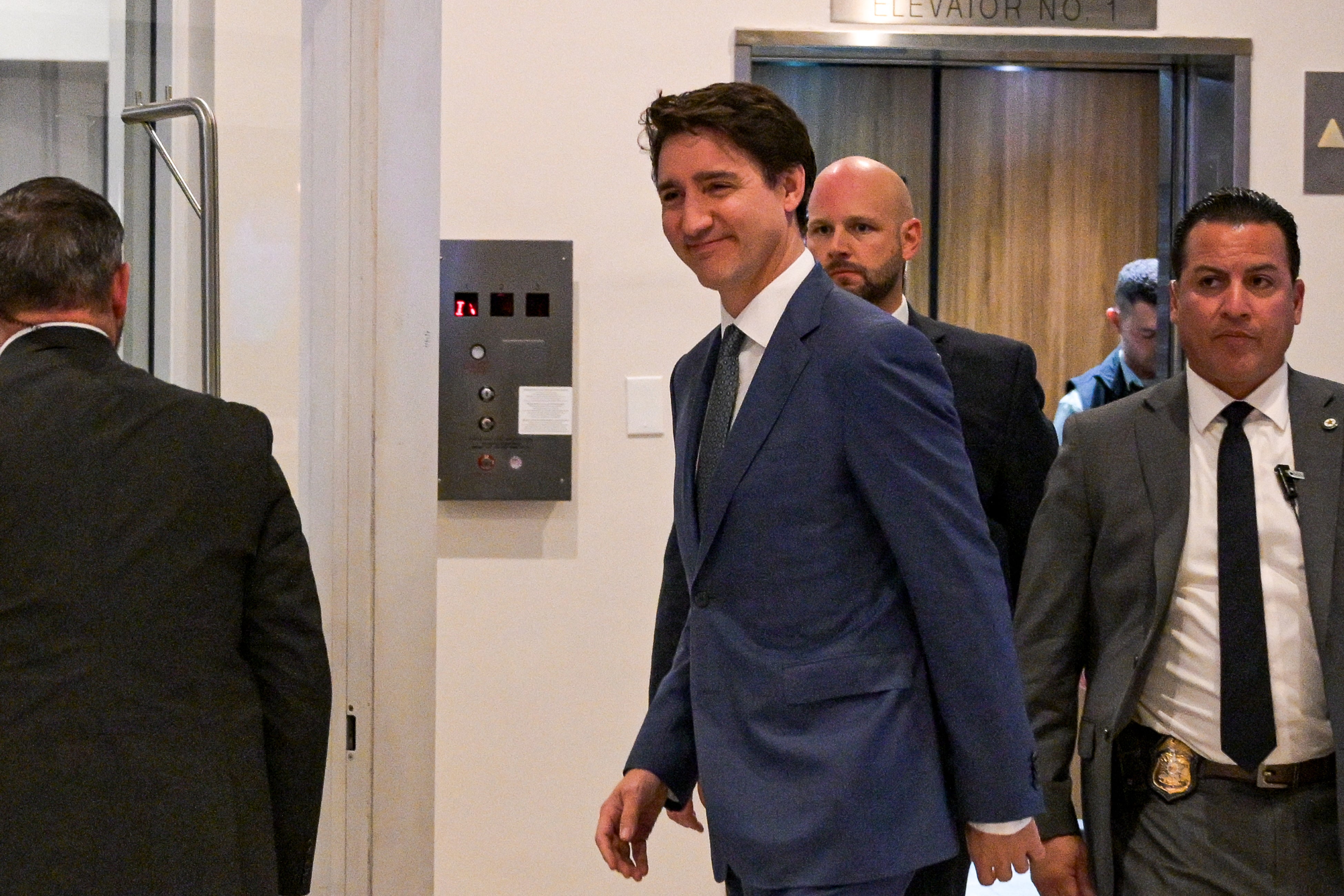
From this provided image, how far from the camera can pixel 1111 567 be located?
1973mm

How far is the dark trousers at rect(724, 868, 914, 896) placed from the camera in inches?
60.8

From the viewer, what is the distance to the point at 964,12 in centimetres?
331

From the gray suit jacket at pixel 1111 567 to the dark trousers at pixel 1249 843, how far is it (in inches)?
3.6

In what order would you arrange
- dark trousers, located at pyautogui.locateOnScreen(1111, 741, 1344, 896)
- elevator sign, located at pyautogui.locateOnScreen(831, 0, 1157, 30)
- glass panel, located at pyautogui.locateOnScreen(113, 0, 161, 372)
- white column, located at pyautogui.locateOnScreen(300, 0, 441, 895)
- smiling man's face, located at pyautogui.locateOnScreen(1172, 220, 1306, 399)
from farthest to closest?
elevator sign, located at pyautogui.locateOnScreen(831, 0, 1157, 30)
white column, located at pyautogui.locateOnScreen(300, 0, 441, 895)
glass panel, located at pyautogui.locateOnScreen(113, 0, 161, 372)
smiling man's face, located at pyautogui.locateOnScreen(1172, 220, 1306, 399)
dark trousers, located at pyautogui.locateOnScreen(1111, 741, 1344, 896)

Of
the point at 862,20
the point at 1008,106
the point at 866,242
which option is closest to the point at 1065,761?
the point at 866,242

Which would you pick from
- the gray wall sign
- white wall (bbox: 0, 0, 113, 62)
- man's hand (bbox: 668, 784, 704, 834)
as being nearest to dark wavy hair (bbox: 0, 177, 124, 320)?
white wall (bbox: 0, 0, 113, 62)

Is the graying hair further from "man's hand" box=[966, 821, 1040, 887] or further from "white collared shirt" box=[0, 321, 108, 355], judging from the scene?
"white collared shirt" box=[0, 321, 108, 355]

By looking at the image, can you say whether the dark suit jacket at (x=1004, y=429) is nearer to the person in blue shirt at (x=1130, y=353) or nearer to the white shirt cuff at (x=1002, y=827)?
the white shirt cuff at (x=1002, y=827)

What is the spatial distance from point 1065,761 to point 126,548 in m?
1.30

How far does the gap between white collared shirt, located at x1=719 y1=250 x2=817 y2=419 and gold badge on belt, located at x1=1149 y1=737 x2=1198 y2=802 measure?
2.44ft

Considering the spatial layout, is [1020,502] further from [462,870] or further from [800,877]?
[462,870]

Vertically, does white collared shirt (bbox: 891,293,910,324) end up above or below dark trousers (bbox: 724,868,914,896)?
above

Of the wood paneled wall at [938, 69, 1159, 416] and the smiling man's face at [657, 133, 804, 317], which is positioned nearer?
the smiling man's face at [657, 133, 804, 317]

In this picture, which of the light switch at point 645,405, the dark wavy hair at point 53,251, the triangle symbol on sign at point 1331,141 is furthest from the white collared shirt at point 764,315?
the triangle symbol on sign at point 1331,141
